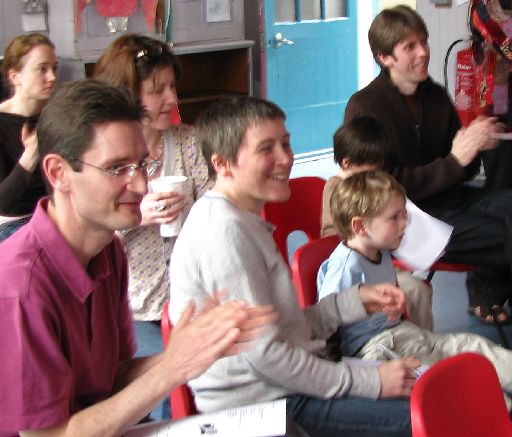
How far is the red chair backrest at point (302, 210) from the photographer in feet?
9.69

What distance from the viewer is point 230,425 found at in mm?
1394

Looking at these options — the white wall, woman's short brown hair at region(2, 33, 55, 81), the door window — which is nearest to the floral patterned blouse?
woman's short brown hair at region(2, 33, 55, 81)

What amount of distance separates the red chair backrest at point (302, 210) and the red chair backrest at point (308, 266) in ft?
1.65

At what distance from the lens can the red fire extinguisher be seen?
13.9ft

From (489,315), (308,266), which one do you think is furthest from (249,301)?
(489,315)

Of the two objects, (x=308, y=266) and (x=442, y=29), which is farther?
(x=442, y=29)

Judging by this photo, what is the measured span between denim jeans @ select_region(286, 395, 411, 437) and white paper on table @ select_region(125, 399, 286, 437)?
385mm

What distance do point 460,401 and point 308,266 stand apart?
881 millimetres

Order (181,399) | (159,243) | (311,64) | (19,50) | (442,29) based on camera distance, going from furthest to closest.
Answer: (311,64) < (442,29) < (19,50) < (159,243) < (181,399)

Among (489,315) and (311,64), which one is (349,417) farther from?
(311,64)

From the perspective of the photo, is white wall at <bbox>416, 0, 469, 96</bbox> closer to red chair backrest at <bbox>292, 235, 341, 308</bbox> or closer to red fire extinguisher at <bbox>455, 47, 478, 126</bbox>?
red fire extinguisher at <bbox>455, 47, 478, 126</bbox>

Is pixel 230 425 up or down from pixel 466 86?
down

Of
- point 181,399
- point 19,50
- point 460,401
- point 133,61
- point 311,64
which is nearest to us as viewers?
point 460,401

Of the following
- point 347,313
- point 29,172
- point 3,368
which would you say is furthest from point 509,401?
point 29,172
